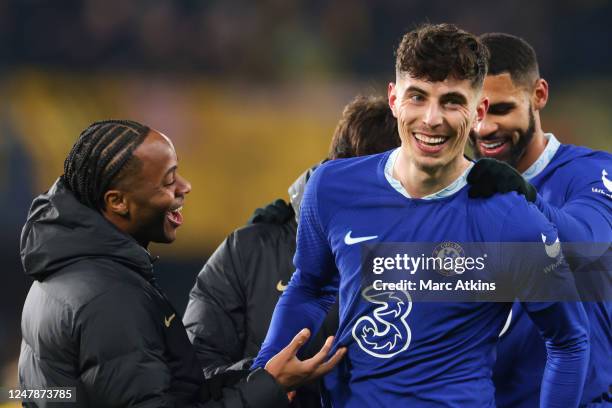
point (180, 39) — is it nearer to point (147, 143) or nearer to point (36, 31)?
point (36, 31)

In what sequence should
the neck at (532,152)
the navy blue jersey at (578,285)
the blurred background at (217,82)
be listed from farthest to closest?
the blurred background at (217,82)
the neck at (532,152)
the navy blue jersey at (578,285)

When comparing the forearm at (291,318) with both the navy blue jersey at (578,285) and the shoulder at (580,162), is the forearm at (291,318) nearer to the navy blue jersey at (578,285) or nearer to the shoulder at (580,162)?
the navy blue jersey at (578,285)

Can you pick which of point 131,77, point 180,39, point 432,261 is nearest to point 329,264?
point 432,261

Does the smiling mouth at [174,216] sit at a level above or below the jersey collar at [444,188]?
below

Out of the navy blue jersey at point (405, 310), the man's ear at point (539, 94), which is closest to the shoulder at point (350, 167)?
the navy blue jersey at point (405, 310)

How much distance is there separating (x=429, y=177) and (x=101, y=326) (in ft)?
2.89

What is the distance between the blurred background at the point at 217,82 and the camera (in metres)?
7.43

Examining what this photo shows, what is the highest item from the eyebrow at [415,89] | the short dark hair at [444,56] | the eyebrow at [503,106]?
the eyebrow at [503,106]

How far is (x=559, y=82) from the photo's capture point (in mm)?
7996

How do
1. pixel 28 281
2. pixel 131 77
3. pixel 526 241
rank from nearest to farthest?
pixel 526 241 < pixel 28 281 < pixel 131 77

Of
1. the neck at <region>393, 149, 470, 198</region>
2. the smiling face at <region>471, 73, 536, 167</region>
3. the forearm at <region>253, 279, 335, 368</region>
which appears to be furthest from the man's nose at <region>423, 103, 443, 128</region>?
the smiling face at <region>471, 73, 536, 167</region>

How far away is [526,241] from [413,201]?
297mm

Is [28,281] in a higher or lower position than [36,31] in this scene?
lower

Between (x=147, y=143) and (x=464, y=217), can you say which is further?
(x=147, y=143)
